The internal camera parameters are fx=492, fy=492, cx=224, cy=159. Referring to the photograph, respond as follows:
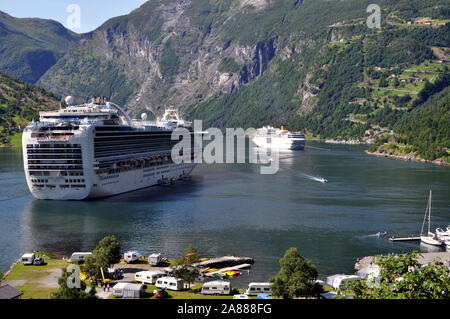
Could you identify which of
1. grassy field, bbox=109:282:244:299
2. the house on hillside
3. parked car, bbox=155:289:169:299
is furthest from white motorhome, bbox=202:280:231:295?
the house on hillside

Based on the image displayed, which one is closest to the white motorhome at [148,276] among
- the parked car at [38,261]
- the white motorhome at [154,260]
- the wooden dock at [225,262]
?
the white motorhome at [154,260]

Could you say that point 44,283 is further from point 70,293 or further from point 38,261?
point 70,293

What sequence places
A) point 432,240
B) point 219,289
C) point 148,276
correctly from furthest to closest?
point 432,240 < point 148,276 < point 219,289

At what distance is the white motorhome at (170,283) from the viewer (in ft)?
140

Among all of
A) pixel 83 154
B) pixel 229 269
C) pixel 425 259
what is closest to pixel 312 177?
pixel 83 154

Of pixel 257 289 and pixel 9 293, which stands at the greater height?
pixel 9 293

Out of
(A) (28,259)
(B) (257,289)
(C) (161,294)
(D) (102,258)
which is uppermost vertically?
(D) (102,258)

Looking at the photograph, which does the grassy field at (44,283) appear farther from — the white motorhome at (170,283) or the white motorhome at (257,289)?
the white motorhome at (257,289)

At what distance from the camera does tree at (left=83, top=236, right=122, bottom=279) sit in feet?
141

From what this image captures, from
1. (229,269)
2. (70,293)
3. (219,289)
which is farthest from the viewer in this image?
(229,269)

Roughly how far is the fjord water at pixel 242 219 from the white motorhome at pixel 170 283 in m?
6.16

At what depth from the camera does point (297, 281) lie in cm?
3934

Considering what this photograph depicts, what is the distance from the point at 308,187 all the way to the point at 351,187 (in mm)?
9652

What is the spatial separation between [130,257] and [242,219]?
25555 millimetres
